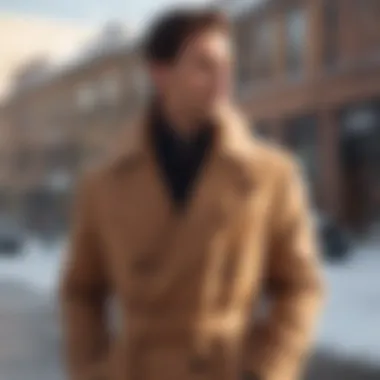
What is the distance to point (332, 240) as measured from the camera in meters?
0.92

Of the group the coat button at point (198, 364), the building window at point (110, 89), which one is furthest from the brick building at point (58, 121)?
the coat button at point (198, 364)

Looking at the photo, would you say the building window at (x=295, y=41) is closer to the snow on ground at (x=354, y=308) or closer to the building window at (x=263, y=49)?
the building window at (x=263, y=49)

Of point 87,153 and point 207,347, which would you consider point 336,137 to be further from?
point 207,347

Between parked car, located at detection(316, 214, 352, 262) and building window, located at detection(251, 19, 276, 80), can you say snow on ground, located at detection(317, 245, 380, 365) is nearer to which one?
parked car, located at detection(316, 214, 352, 262)

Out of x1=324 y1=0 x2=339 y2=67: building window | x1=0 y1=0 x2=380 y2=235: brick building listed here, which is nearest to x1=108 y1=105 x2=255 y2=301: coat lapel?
x1=0 y1=0 x2=380 y2=235: brick building

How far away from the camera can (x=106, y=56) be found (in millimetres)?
1022

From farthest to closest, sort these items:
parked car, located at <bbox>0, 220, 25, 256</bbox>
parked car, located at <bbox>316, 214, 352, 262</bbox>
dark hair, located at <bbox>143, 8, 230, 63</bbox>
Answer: parked car, located at <bbox>0, 220, 25, 256</bbox>
parked car, located at <bbox>316, 214, 352, 262</bbox>
dark hair, located at <bbox>143, 8, 230, 63</bbox>

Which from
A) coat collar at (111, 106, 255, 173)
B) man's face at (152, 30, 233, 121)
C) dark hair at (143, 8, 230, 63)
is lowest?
coat collar at (111, 106, 255, 173)

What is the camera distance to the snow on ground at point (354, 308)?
3.21 ft

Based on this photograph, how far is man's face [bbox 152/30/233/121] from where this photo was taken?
Answer: 0.63 metres

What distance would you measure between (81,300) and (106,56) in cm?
45

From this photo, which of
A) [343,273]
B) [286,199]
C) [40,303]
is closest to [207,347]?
[286,199]

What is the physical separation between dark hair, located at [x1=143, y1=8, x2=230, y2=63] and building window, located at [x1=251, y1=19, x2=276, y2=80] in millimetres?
306

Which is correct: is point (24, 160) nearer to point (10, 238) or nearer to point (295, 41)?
point (10, 238)
